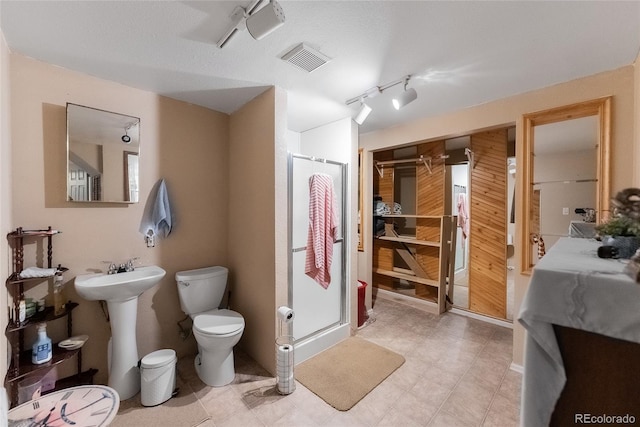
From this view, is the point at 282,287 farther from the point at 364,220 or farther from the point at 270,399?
the point at 364,220

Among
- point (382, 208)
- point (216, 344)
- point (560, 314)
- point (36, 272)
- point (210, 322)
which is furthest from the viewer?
point (382, 208)

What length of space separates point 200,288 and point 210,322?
1.13 feet

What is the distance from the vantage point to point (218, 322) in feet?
6.56

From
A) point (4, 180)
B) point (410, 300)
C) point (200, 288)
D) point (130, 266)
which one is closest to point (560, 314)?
point (200, 288)

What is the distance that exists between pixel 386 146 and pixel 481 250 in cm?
179

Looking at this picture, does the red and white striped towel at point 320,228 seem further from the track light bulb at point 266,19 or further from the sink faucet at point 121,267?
the sink faucet at point 121,267

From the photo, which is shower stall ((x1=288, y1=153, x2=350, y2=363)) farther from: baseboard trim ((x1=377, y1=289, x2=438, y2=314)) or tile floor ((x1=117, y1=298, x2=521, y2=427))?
baseboard trim ((x1=377, y1=289, x2=438, y2=314))

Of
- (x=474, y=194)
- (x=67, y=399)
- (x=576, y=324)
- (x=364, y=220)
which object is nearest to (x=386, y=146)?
(x=364, y=220)

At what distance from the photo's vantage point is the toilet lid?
187 cm

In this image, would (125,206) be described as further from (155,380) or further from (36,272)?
(155,380)

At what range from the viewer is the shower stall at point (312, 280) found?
2279 mm

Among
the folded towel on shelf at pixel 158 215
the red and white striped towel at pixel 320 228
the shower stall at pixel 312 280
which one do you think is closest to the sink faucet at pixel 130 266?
the folded towel on shelf at pixel 158 215

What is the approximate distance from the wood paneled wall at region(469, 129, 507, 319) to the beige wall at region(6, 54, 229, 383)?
304cm

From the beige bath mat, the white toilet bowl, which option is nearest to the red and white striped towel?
the beige bath mat
